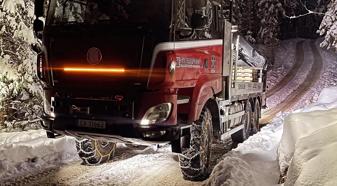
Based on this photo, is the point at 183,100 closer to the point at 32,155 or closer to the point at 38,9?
the point at 38,9

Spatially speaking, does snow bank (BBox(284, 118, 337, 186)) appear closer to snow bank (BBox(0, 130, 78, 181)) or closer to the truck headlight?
the truck headlight

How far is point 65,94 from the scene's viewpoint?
6.58 m

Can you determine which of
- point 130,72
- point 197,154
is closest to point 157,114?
point 130,72

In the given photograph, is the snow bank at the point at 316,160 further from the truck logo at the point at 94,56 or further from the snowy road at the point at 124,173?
the truck logo at the point at 94,56

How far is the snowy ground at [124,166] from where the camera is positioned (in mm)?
6281

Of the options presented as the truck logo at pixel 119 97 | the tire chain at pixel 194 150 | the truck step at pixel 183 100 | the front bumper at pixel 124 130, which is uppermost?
the truck logo at pixel 119 97

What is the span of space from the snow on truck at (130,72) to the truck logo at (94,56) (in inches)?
0.6

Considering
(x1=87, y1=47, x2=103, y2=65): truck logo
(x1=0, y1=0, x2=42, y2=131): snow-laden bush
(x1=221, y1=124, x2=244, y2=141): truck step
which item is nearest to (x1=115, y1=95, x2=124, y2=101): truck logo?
(x1=87, y1=47, x2=103, y2=65): truck logo

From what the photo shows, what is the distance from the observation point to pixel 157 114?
6004 millimetres

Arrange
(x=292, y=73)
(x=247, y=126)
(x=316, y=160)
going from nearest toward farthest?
(x=316, y=160) < (x=247, y=126) < (x=292, y=73)

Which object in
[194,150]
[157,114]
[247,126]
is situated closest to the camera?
[157,114]

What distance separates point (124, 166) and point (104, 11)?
10.4 ft

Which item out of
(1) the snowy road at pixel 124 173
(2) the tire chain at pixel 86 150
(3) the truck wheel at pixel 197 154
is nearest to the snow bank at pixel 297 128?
(3) the truck wheel at pixel 197 154

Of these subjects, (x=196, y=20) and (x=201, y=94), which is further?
(x=201, y=94)
